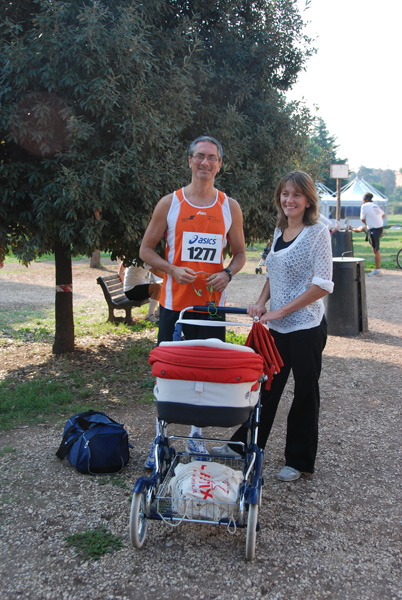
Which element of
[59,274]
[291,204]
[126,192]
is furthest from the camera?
[59,274]

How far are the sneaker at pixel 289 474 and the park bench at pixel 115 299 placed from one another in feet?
18.7

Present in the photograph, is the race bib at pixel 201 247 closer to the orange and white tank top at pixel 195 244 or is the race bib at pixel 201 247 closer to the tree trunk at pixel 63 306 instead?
the orange and white tank top at pixel 195 244

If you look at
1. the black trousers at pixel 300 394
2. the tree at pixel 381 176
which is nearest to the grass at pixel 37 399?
the black trousers at pixel 300 394

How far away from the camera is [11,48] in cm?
518

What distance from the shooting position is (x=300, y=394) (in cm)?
388

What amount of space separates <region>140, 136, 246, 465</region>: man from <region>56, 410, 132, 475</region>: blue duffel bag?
887 millimetres

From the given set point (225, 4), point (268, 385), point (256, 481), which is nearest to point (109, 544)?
point (256, 481)

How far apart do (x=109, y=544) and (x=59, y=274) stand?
4569mm

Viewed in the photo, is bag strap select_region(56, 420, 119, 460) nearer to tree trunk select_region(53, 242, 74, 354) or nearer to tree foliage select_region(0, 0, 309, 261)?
tree foliage select_region(0, 0, 309, 261)

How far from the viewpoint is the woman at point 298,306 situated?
3.66m

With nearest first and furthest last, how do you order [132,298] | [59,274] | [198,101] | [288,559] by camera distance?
[288,559]
[198,101]
[59,274]
[132,298]

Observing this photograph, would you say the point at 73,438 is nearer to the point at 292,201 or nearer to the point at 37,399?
the point at 37,399

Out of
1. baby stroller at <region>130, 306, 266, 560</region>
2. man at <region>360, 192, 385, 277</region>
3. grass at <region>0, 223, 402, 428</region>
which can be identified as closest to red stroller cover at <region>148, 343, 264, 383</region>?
baby stroller at <region>130, 306, 266, 560</region>

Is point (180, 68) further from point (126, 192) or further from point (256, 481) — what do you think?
point (256, 481)
